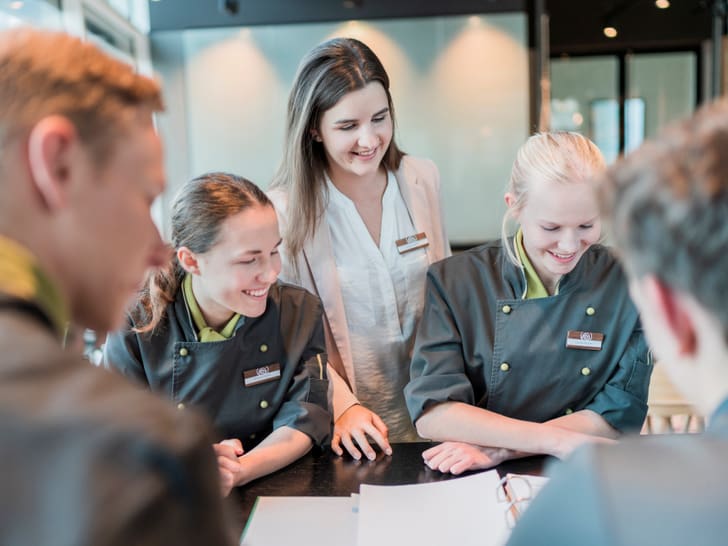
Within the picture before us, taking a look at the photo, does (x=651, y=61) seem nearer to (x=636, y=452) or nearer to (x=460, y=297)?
(x=460, y=297)

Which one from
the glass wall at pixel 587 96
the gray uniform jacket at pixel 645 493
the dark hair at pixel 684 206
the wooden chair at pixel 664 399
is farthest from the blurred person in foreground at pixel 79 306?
the glass wall at pixel 587 96

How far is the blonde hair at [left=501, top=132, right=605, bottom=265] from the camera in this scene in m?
1.48

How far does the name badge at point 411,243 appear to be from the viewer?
1863mm

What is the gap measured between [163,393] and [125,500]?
1153 millimetres

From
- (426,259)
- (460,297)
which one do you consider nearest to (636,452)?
(460,297)

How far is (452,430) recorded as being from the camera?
1.47 meters

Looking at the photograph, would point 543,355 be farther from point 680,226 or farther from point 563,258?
point 680,226

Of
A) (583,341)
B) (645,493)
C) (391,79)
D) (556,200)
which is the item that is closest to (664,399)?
(583,341)

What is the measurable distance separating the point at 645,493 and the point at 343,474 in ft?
3.07

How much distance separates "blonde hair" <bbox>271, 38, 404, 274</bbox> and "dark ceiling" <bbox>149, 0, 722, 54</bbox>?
3.66 meters

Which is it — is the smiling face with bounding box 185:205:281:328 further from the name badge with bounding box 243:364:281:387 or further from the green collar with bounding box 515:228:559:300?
the green collar with bounding box 515:228:559:300

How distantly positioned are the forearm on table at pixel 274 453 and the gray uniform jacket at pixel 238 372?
0.03 meters

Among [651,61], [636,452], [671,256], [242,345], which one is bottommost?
[242,345]

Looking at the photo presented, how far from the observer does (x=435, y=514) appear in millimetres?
1172
